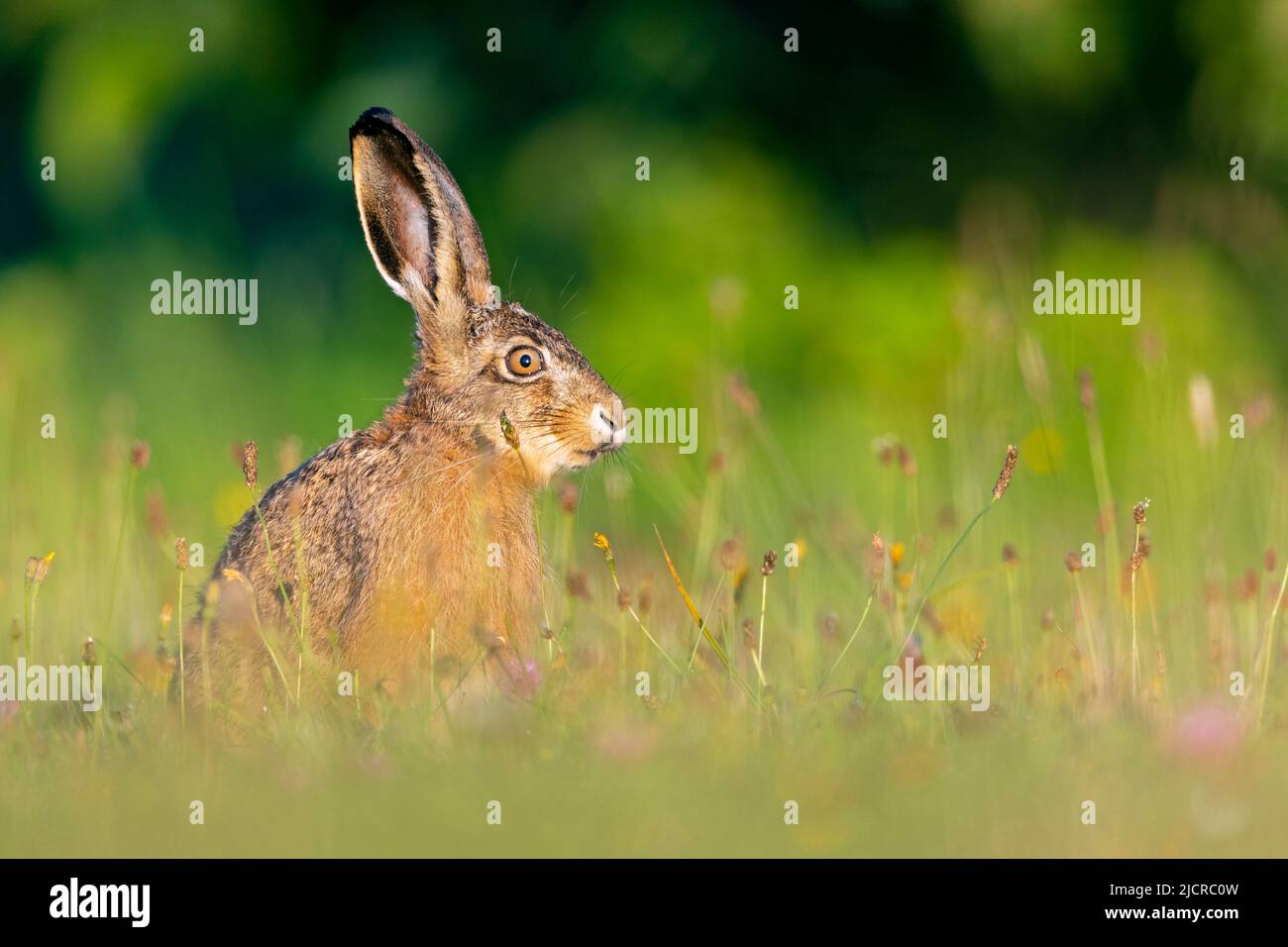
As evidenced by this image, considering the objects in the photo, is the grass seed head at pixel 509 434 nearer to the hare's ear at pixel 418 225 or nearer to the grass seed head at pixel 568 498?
the grass seed head at pixel 568 498

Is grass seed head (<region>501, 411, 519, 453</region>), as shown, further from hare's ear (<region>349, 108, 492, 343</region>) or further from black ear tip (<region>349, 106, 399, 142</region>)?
black ear tip (<region>349, 106, 399, 142</region>)

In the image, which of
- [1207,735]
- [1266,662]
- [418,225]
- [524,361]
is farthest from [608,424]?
[1207,735]

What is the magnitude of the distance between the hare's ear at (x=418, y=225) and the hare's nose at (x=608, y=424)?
2.09ft

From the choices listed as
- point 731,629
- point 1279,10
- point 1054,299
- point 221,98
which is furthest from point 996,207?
point 731,629

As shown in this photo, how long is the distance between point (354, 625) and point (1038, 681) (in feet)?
7.20

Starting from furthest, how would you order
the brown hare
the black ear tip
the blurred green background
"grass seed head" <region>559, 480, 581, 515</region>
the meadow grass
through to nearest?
the blurred green background
the black ear tip
"grass seed head" <region>559, 480, 581, 515</region>
the brown hare
the meadow grass

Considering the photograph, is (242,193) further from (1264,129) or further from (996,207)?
(1264,129)

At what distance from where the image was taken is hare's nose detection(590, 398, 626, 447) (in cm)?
611

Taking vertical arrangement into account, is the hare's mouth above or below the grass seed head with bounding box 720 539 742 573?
above

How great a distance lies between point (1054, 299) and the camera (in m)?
9.42

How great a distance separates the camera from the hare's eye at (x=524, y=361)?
6.20 m

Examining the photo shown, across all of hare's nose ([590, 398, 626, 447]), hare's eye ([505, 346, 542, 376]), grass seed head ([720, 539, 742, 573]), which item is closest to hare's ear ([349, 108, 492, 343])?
hare's eye ([505, 346, 542, 376])

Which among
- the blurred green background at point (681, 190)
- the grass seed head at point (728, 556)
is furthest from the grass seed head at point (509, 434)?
the blurred green background at point (681, 190)

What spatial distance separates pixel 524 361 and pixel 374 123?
100 cm
